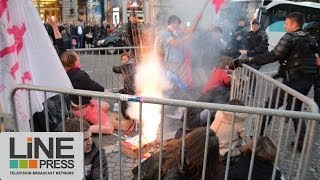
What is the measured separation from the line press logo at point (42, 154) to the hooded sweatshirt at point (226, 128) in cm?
164

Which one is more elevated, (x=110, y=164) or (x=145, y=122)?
(x=145, y=122)

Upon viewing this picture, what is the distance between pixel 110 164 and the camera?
449 centimetres

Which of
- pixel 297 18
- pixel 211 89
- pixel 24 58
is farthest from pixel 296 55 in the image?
pixel 24 58

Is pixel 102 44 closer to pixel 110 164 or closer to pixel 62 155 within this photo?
pixel 110 164

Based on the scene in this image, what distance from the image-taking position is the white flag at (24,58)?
9.73ft

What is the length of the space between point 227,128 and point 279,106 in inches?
37.6

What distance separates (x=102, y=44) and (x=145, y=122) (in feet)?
51.2

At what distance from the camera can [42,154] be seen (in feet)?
9.11

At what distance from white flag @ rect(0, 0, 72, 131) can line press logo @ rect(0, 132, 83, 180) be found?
29cm

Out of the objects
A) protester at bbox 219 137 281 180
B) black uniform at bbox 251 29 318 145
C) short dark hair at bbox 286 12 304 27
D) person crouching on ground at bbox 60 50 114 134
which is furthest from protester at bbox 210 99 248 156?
person crouching on ground at bbox 60 50 114 134

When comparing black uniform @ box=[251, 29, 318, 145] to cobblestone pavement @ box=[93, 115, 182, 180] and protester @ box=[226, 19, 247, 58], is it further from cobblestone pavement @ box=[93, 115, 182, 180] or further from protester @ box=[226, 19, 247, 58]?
protester @ box=[226, 19, 247, 58]

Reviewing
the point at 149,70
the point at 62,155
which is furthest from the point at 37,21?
the point at 149,70

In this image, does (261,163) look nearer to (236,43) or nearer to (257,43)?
(257,43)

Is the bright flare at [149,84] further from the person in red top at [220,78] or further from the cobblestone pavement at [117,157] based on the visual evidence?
the person in red top at [220,78]
